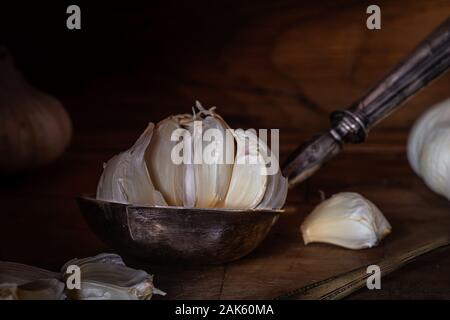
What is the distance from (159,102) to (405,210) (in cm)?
44

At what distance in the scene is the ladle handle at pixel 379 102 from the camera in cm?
99

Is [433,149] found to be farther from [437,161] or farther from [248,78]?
[248,78]

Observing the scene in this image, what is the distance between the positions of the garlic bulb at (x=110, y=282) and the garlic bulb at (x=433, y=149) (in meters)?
0.42

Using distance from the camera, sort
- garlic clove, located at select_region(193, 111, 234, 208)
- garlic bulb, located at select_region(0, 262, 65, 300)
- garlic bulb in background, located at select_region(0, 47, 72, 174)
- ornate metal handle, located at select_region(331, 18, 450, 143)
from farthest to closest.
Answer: garlic bulb in background, located at select_region(0, 47, 72, 174) < ornate metal handle, located at select_region(331, 18, 450, 143) < garlic clove, located at select_region(193, 111, 234, 208) < garlic bulb, located at select_region(0, 262, 65, 300)

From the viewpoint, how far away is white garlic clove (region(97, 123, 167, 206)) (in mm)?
842

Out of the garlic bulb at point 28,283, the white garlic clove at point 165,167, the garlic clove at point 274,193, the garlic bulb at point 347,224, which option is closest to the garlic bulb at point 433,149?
the garlic bulb at point 347,224

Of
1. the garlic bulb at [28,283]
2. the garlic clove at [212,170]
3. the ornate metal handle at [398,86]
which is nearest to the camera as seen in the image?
the garlic bulb at [28,283]

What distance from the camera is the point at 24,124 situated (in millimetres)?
1131

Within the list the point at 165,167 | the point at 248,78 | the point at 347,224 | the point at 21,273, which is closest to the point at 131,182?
the point at 165,167

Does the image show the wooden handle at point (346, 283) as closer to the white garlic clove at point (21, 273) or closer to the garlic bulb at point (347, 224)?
the garlic bulb at point (347, 224)

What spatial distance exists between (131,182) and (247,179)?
0.39 ft

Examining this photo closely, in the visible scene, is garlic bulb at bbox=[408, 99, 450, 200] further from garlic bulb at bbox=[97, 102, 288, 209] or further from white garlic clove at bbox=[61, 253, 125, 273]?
white garlic clove at bbox=[61, 253, 125, 273]

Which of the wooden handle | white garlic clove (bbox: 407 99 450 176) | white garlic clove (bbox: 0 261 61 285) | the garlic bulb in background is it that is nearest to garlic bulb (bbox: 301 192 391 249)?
the wooden handle

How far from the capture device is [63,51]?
129cm
